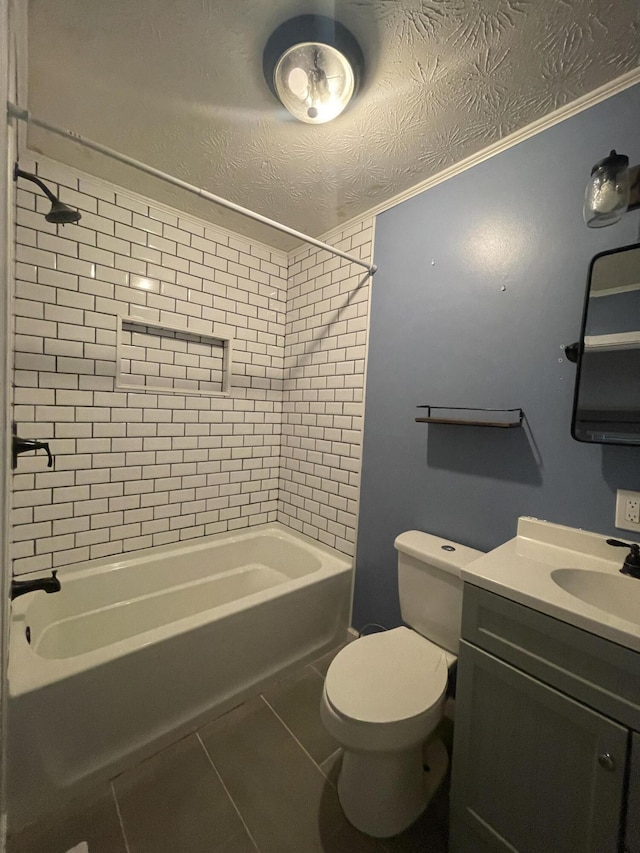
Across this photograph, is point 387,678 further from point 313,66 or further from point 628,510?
point 313,66

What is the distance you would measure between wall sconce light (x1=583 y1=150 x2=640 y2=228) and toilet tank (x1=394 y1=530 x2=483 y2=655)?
51.1 inches

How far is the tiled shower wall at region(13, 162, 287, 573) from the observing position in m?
1.71

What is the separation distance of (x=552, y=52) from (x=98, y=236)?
207cm

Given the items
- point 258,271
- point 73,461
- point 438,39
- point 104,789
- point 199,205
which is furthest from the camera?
point 258,271

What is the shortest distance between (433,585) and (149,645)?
1.19 m

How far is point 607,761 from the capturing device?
0.80 metres

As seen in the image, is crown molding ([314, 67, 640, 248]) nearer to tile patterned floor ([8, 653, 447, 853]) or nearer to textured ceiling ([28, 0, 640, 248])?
textured ceiling ([28, 0, 640, 248])

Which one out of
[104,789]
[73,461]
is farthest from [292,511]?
[104,789]

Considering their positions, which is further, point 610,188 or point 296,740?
point 296,740

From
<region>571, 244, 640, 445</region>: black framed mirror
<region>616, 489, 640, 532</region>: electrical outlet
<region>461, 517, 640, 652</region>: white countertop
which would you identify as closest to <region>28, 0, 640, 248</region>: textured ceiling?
<region>571, 244, 640, 445</region>: black framed mirror

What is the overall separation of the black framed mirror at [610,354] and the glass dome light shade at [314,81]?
3.56 feet

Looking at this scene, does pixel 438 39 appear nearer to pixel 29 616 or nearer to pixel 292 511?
pixel 292 511

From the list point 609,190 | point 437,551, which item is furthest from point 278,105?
point 437,551

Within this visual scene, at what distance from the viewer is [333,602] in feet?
6.64
